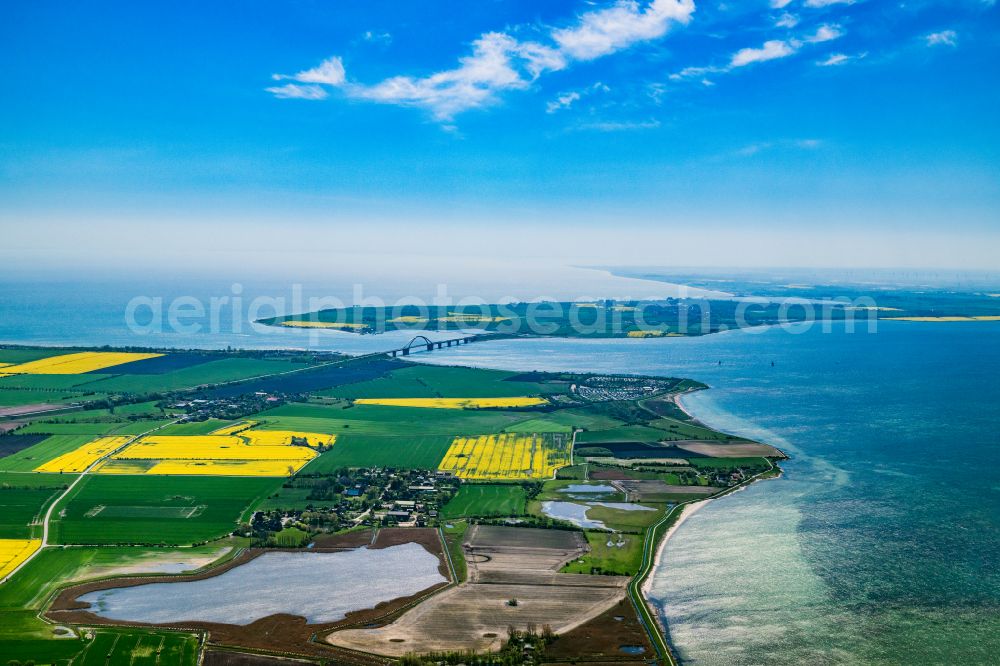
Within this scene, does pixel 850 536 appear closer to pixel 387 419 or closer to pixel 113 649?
pixel 113 649

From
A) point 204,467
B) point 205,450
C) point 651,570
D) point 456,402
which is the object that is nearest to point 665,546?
point 651,570

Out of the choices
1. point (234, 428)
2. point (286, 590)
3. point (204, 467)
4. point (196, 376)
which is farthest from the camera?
point (196, 376)

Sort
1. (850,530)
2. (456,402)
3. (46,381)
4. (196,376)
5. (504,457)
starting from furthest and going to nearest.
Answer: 1. (196,376)
2. (46,381)
3. (456,402)
4. (504,457)
5. (850,530)

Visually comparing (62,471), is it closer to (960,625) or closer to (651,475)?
(651,475)

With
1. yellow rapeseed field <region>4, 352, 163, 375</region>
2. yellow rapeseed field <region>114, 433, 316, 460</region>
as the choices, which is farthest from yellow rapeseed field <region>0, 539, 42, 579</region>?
yellow rapeseed field <region>4, 352, 163, 375</region>

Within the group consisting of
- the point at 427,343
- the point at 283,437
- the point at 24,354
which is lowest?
the point at 283,437
